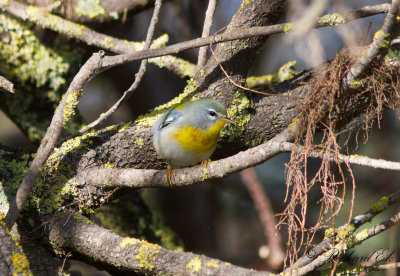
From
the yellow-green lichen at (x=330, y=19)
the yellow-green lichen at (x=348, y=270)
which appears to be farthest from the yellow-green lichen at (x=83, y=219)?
the yellow-green lichen at (x=330, y=19)

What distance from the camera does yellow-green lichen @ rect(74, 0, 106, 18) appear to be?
3.88 m

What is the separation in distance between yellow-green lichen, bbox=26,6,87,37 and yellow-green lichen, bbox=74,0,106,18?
0.97ft

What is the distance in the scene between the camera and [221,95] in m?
3.06

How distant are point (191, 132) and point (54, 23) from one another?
4.88ft

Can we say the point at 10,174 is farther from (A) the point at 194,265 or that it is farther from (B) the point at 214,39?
(B) the point at 214,39

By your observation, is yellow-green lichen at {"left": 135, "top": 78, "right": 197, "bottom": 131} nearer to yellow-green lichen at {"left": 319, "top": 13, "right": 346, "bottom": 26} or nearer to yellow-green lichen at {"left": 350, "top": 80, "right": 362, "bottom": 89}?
yellow-green lichen at {"left": 319, "top": 13, "right": 346, "bottom": 26}

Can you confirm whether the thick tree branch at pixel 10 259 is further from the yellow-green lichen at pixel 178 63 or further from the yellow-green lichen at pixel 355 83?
the yellow-green lichen at pixel 178 63

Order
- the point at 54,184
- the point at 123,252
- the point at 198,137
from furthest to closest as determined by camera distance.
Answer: the point at 198,137 < the point at 54,184 < the point at 123,252

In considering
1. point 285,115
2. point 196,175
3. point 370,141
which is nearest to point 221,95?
point 285,115

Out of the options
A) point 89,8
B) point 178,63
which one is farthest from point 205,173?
point 89,8

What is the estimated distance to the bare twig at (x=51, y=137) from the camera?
7.90 feet

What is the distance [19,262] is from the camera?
6.66ft

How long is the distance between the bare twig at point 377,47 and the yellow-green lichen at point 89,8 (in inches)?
92.7

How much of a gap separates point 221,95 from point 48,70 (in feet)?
5.05
